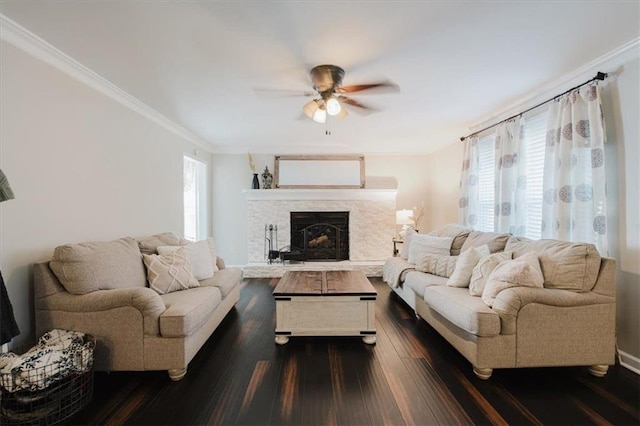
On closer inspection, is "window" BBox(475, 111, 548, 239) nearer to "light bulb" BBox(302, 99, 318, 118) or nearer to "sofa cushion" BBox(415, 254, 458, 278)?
"sofa cushion" BBox(415, 254, 458, 278)

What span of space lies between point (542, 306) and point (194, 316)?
2613mm

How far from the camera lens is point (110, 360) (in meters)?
2.10

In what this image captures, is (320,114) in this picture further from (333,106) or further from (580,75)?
(580,75)

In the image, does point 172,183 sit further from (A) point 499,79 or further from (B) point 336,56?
(A) point 499,79

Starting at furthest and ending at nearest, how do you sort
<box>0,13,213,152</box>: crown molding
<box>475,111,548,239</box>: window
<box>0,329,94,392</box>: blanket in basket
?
1. <box>475,111,548,239</box>: window
2. <box>0,13,213,152</box>: crown molding
3. <box>0,329,94,392</box>: blanket in basket

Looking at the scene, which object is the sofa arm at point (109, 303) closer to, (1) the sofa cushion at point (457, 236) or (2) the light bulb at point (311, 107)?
(2) the light bulb at point (311, 107)

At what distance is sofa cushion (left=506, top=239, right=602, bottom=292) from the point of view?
2189 millimetres

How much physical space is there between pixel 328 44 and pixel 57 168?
234 centimetres

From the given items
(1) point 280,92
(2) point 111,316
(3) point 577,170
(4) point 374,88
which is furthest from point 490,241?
(2) point 111,316

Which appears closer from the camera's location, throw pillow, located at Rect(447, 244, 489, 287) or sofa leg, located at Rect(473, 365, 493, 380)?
sofa leg, located at Rect(473, 365, 493, 380)

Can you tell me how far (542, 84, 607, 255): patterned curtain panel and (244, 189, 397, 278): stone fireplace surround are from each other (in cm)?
304

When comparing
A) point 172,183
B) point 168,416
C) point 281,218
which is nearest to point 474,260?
point 168,416

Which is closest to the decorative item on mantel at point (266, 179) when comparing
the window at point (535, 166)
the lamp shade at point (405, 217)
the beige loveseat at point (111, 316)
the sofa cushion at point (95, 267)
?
the lamp shade at point (405, 217)

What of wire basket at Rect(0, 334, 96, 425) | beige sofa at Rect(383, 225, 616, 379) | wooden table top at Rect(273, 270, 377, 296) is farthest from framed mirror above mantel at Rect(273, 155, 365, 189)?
wire basket at Rect(0, 334, 96, 425)
